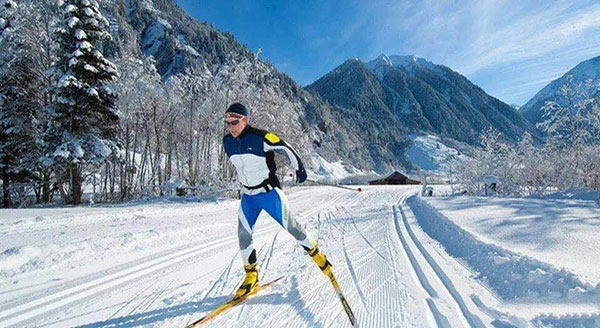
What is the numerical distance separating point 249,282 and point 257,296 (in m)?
0.19

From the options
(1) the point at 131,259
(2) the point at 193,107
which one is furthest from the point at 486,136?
(1) the point at 131,259

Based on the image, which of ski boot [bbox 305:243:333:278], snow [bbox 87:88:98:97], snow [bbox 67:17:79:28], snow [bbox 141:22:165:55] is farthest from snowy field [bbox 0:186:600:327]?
snow [bbox 141:22:165:55]

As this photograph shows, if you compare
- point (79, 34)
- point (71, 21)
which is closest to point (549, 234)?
point (79, 34)

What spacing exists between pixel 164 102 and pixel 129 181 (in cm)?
686

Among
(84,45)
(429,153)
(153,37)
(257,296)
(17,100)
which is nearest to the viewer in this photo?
(257,296)

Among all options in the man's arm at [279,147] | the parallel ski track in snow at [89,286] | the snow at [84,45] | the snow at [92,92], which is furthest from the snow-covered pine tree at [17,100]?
the man's arm at [279,147]

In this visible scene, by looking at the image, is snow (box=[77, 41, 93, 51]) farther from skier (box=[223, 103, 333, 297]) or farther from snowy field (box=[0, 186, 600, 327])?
skier (box=[223, 103, 333, 297])

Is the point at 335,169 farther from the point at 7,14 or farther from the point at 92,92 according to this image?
the point at 7,14

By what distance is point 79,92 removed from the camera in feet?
51.0

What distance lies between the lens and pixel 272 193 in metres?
3.62

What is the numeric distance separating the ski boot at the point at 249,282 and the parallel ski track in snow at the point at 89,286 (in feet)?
4.86

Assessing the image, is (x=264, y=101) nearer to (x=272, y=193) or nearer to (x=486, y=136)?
(x=272, y=193)

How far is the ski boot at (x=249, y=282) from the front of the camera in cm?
345

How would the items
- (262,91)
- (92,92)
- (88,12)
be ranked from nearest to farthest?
(92,92)
(88,12)
(262,91)
